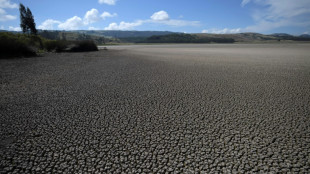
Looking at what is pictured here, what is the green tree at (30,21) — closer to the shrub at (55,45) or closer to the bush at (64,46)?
the bush at (64,46)

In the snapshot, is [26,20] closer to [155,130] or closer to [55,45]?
[55,45]

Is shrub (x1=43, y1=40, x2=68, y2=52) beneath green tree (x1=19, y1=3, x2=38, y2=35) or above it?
beneath

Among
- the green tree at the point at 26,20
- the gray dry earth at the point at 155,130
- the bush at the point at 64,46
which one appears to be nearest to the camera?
the gray dry earth at the point at 155,130

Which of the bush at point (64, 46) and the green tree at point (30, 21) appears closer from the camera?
the bush at point (64, 46)

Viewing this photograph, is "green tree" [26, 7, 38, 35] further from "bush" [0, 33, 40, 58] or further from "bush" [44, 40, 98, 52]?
"bush" [0, 33, 40, 58]

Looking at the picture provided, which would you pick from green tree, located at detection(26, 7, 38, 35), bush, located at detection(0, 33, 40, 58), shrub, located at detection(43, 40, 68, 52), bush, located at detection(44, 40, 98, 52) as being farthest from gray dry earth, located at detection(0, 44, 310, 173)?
green tree, located at detection(26, 7, 38, 35)

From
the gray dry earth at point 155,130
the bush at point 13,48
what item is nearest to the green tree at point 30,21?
the bush at point 13,48

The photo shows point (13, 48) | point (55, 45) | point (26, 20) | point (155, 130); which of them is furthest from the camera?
point (26, 20)

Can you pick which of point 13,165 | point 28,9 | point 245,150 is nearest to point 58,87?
point 13,165

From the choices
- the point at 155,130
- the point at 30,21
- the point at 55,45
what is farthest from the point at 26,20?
the point at 155,130

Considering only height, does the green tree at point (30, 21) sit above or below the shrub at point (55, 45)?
above

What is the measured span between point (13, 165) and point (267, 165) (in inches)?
154

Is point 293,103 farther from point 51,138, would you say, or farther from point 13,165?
point 13,165

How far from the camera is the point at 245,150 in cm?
287
